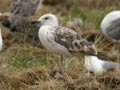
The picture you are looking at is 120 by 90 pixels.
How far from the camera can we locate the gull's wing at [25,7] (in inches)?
421

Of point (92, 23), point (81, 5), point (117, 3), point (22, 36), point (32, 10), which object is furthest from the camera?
point (81, 5)

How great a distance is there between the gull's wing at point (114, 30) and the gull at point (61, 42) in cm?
173

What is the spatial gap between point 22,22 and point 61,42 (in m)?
1.80

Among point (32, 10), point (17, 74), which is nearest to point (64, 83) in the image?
point (17, 74)

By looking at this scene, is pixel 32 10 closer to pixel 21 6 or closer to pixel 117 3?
pixel 21 6

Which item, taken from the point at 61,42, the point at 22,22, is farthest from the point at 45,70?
the point at 22,22

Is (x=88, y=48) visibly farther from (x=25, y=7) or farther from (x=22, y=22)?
(x=25, y=7)

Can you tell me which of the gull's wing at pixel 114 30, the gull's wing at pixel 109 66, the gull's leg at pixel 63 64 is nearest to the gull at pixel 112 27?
the gull's wing at pixel 114 30

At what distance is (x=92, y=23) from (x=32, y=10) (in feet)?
4.57

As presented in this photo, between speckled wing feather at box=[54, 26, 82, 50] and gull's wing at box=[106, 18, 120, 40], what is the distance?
1727 millimetres

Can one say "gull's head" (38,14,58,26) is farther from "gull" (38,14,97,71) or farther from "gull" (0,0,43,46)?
"gull" (0,0,43,46)

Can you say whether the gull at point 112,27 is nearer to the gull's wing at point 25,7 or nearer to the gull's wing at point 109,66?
the gull's wing at point 25,7

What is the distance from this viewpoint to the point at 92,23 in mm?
11586

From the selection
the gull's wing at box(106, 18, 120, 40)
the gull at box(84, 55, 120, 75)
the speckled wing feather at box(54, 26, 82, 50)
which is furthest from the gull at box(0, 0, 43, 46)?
the gull's wing at box(106, 18, 120, 40)
